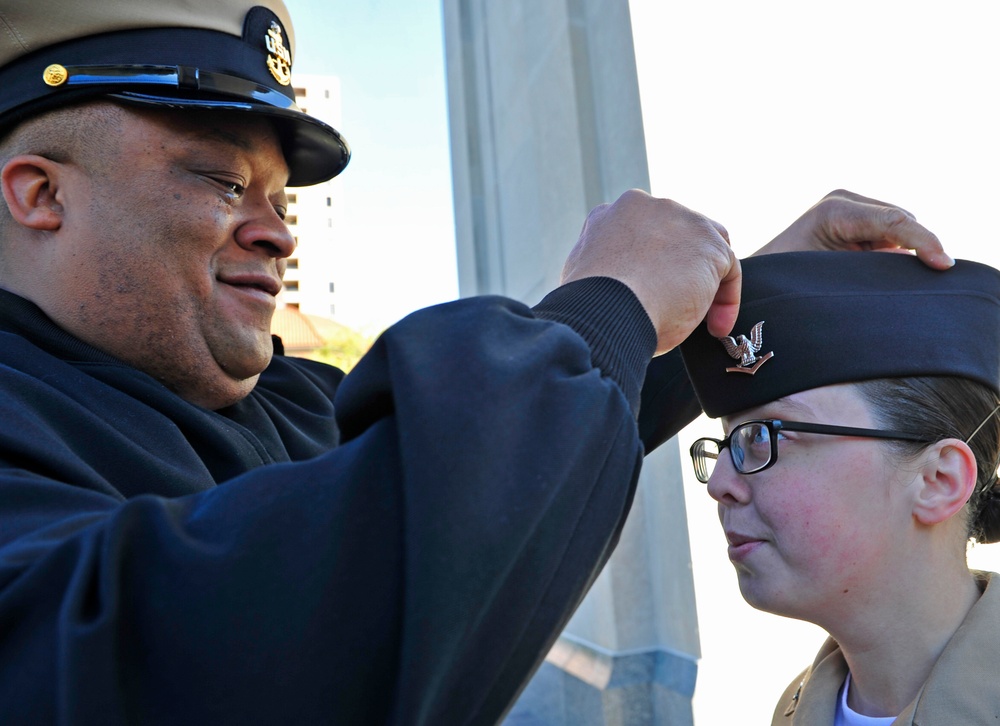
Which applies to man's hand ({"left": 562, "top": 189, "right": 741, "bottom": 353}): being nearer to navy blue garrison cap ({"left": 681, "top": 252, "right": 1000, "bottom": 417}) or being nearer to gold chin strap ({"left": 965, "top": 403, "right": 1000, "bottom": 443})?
navy blue garrison cap ({"left": 681, "top": 252, "right": 1000, "bottom": 417})

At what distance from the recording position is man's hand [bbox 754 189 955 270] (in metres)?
1.52

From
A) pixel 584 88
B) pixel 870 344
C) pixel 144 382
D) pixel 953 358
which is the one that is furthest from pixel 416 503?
pixel 584 88

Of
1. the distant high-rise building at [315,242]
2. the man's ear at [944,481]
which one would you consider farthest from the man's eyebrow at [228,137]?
the distant high-rise building at [315,242]

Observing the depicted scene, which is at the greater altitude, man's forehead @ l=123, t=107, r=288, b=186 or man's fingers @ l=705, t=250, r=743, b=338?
man's forehead @ l=123, t=107, r=288, b=186

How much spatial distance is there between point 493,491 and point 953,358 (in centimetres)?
126

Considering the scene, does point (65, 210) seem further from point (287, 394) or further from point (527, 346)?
point (527, 346)

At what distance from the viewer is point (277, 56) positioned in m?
1.67

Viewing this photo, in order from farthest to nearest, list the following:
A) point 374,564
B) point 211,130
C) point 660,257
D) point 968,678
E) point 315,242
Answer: point 315,242
point 211,130
point 968,678
point 660,257
point 374,564

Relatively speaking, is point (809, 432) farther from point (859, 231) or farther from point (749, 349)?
point (859, 231)

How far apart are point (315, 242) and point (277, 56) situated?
61.4 metres

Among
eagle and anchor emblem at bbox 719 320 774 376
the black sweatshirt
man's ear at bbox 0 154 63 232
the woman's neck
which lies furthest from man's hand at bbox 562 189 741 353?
man's ear at bbox 0 154 63 232

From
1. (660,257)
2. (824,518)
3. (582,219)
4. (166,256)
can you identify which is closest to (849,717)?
(824,518)

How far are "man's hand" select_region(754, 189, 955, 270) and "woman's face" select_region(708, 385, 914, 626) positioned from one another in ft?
1.02

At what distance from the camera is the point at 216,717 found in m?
0.69
